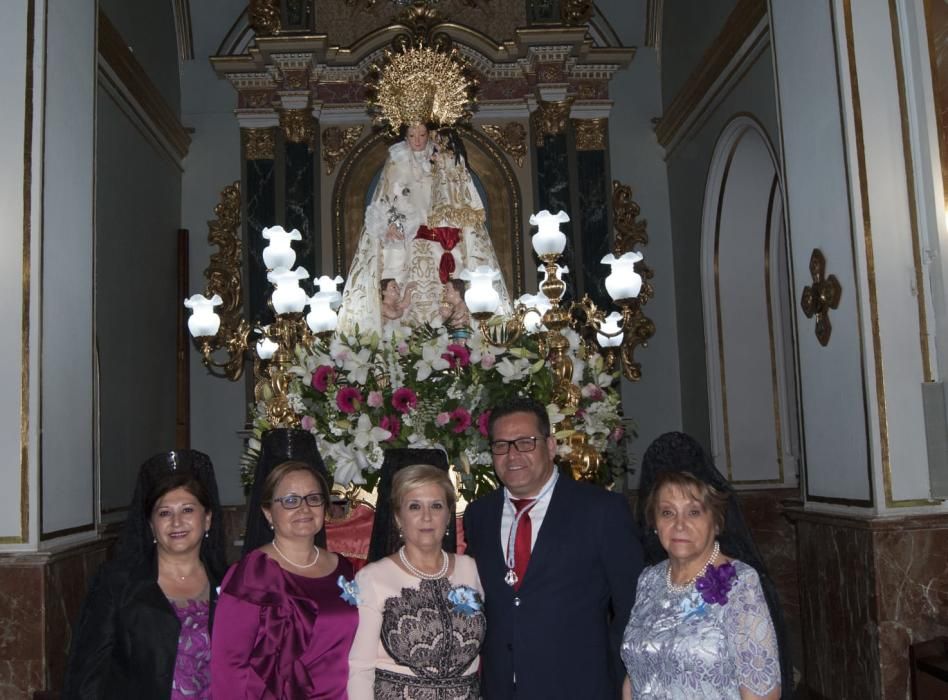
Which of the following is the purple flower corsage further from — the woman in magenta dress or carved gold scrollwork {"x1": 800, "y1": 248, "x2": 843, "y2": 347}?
carved gold scrollwork {"x1": 800, "y1": 248, "x2": 843, "y2": 347}

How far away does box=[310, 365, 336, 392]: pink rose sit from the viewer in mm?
4980

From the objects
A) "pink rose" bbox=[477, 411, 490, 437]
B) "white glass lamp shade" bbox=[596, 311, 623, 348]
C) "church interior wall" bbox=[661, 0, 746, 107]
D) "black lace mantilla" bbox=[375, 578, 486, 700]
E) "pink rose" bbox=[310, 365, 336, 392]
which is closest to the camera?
"black lace mantilla" bbox=[375, 578, 486, 700]

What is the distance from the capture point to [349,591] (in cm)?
342

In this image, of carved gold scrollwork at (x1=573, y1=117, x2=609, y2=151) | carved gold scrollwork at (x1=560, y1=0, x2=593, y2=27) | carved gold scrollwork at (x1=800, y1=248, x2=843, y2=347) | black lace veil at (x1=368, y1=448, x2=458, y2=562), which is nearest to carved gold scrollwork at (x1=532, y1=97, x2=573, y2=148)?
carved gold scrollwork at (x1=573, y1=117, x2=609, y2=151)

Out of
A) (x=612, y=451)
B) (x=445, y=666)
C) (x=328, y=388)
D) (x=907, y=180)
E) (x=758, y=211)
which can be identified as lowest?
(x=445, y=666)

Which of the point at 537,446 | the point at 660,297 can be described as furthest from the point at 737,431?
the point at 537,446

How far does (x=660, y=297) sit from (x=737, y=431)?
189cm

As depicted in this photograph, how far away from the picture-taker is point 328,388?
497 centimetres

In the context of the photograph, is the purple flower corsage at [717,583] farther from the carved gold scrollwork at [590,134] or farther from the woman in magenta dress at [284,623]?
the carved gold scrollwork at [590,134]

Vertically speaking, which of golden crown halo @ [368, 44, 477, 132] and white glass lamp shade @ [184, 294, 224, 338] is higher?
golden crown halo @ [368, 44, 477, 132]

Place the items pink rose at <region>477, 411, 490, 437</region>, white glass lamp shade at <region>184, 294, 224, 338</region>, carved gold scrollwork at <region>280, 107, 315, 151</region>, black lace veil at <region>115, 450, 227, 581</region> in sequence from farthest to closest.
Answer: carved gold scrollwork at <region>280, 107, 315, 151</region> → white glass lamp shade at <region>184, 294, 224, 338</region> → pink rose at <region>477, 411, 490, 437</region> → black lace veil at <region>115, 450, 227, 581</region>

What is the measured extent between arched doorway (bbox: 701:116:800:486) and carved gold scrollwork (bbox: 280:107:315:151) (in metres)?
3.97

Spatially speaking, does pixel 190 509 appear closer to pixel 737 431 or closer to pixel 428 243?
pixel 428 243

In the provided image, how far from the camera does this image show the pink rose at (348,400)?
4840mm
